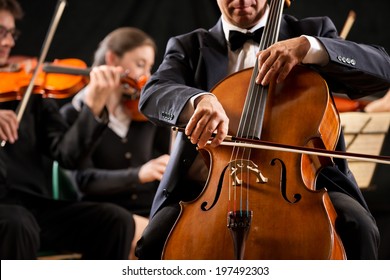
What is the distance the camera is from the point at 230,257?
53.6 inches

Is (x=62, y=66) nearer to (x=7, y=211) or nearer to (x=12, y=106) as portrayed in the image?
(x=12, y=106)

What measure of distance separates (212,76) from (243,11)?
0.56 feet

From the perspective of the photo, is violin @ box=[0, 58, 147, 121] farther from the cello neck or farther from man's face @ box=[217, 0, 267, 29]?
the cello neck

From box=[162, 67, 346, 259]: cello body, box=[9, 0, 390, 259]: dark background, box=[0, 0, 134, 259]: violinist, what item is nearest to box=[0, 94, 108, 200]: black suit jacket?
box=[0, 0, 134, 259]: violinist

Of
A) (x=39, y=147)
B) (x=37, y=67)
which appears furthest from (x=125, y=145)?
(x=37, y=67)

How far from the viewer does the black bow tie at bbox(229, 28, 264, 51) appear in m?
1.69

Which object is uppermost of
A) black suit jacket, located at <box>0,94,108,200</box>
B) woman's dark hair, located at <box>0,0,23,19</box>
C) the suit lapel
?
woman's dark hair, located at <box>0,0,23,19</box>

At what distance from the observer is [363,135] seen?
232 centimetres

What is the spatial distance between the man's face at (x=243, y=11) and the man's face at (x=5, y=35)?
113cm

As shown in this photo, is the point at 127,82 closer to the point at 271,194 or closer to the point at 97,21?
the point at 97,21

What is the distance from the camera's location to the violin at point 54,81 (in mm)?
2535

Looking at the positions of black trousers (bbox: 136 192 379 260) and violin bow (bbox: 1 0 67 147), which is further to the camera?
violin bow (bbox: 1 0 67 147)

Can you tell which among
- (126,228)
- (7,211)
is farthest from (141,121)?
(7,211)
